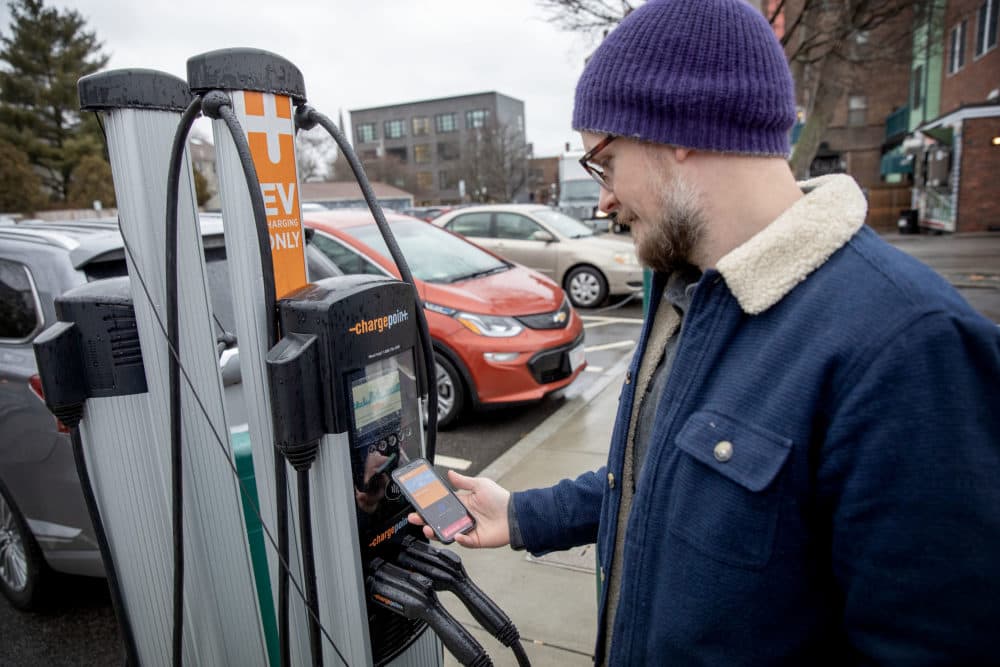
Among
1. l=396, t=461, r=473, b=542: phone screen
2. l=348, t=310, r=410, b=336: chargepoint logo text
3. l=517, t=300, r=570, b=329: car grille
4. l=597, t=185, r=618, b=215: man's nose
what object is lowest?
l=517, t=300, r=570, b=329: car grille

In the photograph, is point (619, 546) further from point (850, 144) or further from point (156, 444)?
point (850, 144)

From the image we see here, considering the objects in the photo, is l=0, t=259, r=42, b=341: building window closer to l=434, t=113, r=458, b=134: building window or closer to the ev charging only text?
the ev charging only text

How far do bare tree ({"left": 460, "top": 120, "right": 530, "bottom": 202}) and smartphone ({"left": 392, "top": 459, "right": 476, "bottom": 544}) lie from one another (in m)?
52.9

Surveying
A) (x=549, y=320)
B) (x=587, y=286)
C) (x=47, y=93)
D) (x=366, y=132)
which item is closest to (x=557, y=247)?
(x=587, y=286)

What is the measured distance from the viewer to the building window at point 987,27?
59.8 ft

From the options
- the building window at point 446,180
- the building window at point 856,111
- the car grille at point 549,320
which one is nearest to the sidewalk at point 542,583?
the car grille at point 549,320

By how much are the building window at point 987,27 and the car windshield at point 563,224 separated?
15214 mm

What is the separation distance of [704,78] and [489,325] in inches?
161

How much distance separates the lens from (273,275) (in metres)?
1.34

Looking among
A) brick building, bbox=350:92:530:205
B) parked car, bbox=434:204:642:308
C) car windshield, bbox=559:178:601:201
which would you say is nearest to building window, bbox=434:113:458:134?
brick building, bbox=350:92:530:205

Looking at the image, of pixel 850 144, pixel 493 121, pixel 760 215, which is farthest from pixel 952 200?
pixel 493 121

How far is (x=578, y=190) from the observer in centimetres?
2022

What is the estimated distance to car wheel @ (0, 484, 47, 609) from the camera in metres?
3.05

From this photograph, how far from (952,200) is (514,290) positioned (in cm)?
1855
